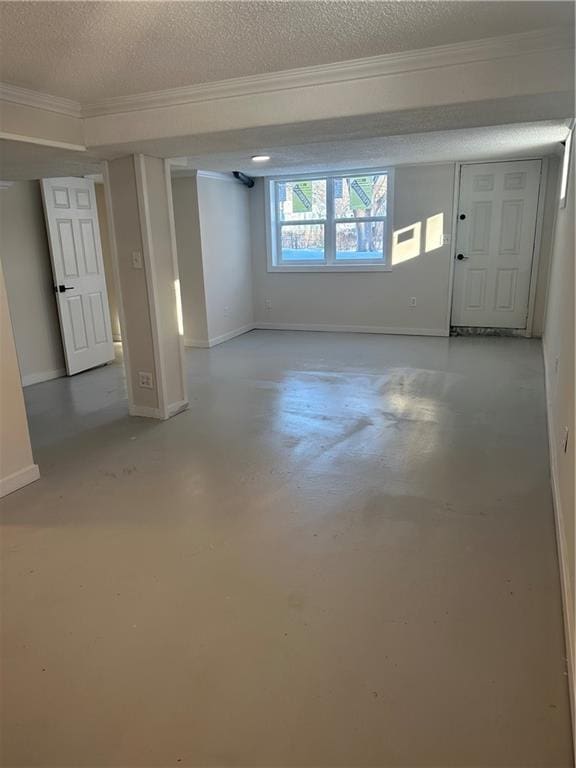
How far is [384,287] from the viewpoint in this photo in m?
6.89

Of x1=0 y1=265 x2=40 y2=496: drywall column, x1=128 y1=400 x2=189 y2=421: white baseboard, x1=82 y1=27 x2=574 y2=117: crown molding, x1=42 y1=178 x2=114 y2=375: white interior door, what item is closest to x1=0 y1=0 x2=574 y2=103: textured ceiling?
x1=82 y1=27 x2=574 y2=117: crown molding

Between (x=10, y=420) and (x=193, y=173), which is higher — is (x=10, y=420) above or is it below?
below

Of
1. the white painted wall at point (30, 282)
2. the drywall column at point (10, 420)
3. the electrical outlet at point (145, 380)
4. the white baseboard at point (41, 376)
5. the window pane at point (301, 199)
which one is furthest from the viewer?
the window pane at point (301, 199)

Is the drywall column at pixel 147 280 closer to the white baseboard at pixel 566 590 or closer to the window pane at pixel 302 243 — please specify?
the white baseboard at pixel 566 590

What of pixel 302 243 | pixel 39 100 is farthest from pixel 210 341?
pixel 39 100

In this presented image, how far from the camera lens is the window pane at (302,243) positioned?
23.5ft

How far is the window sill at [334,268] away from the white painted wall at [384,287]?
2.2 inches

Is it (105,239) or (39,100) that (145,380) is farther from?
(105,239)

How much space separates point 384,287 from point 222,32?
506cm

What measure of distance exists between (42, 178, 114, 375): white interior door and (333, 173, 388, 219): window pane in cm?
322

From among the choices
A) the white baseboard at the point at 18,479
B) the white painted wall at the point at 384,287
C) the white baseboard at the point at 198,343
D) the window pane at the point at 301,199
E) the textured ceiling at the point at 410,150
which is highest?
the textured ceiling at the point at 410,150

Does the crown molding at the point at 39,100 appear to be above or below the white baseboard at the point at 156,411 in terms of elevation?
above

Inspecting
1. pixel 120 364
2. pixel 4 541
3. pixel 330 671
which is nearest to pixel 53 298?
pixel 120 364

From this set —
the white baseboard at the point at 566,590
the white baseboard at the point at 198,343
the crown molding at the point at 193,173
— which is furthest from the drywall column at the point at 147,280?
the white baseboard at the point at 566,590
